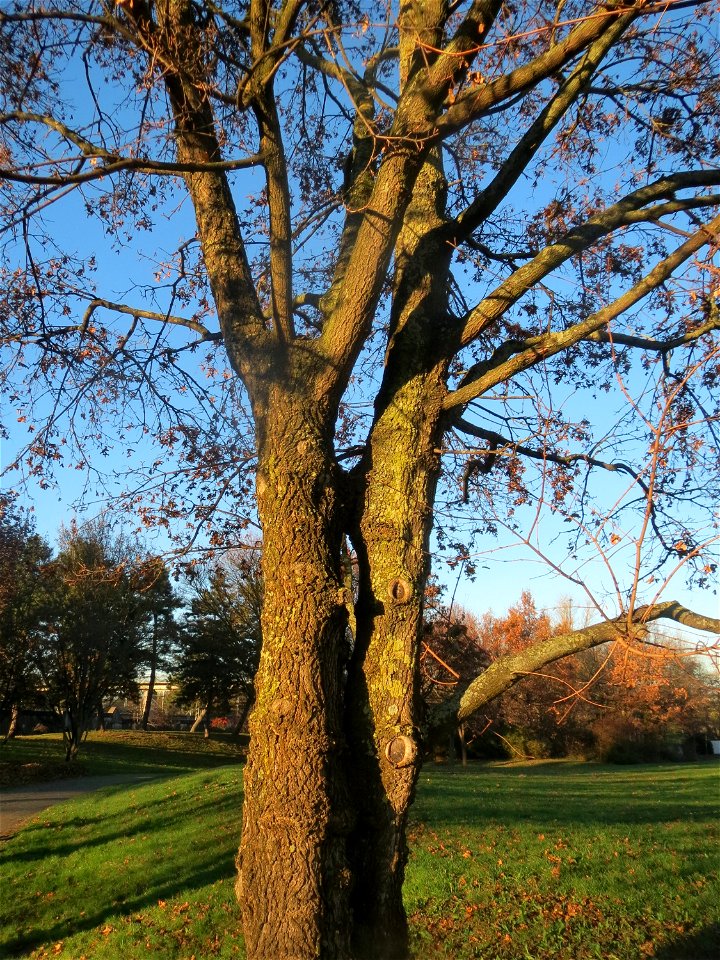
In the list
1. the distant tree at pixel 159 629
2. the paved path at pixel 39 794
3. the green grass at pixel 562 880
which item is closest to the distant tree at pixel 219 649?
the distant tree at pixel 159 629

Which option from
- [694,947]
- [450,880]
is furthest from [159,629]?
[694,947]

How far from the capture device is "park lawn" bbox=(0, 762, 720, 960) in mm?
6711

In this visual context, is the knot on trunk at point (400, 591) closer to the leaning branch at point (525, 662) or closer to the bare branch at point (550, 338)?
the leaning branch at point (525, 662)

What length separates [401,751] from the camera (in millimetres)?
3520

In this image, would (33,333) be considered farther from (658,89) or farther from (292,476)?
(658,89)

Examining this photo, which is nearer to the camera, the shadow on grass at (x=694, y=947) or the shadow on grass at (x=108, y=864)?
the shadow on grass at (x=694, y=947)

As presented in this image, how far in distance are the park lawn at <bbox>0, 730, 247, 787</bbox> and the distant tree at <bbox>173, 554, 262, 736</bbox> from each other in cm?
235

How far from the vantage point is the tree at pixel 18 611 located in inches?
842

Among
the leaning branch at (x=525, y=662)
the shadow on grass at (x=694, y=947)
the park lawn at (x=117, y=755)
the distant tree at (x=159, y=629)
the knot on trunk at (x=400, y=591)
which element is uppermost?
the distant tree at (x=159, y=629)

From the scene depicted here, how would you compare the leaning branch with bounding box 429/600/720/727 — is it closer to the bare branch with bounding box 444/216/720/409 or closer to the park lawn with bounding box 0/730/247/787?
the bare branch with bounding box 444/216/720/409

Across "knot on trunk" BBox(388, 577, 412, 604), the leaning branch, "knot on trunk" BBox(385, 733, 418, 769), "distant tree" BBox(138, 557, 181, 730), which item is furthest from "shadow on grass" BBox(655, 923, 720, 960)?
"distant tree" BBox(138, 557, 181, 730)

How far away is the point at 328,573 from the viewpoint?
12.2ft

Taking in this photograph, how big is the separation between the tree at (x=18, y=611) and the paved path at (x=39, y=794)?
5.61 meters

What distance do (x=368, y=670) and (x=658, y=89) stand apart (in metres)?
4.98
